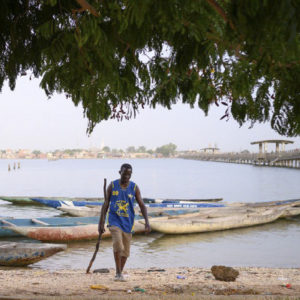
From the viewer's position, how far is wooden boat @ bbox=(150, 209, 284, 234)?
15.3 meters

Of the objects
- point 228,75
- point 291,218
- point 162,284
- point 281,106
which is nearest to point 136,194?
point 162,284

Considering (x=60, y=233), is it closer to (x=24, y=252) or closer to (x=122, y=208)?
(x=24, y=252)

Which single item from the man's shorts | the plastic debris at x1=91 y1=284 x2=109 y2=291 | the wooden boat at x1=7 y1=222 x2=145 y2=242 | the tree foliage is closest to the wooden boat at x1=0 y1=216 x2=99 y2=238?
the wooden boat at x1=7 y1=222 x2=145 y2=242

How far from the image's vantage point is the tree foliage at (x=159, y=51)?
8.84ft

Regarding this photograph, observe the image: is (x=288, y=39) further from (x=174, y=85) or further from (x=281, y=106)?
(x=174, y=85)

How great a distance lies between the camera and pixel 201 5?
3.33 m

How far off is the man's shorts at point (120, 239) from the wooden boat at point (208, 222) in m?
8.55

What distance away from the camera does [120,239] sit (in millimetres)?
6387

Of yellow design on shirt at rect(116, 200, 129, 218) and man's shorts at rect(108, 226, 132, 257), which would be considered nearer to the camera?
yellow design on shirt at rect(116, 200, 129, 218)

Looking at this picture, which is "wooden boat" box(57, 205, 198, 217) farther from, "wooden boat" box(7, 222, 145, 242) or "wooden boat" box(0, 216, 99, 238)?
"wooden boat" box(7, 222, 145, 242)

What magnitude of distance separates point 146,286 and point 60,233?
24.0ft

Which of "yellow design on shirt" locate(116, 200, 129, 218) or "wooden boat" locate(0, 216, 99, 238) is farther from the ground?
"yellow design on shirt" locate(116, 200, 129, 218)

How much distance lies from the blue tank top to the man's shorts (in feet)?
0.18

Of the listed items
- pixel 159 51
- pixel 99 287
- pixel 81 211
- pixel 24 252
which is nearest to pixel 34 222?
pixel 81 211
